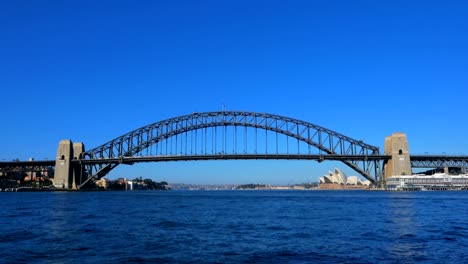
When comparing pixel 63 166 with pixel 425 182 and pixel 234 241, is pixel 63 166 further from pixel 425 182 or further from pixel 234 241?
pixel 234 241

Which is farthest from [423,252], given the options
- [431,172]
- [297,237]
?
[431,172]

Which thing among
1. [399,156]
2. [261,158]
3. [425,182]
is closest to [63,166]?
[261,158]

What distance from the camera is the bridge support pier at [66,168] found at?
359 ft

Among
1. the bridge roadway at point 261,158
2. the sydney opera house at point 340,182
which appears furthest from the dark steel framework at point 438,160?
the sydney opera house at point 340,182

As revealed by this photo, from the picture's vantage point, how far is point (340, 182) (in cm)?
18288

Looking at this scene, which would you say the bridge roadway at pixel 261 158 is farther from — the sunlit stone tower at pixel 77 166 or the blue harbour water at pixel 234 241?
the blue harbour water at pixel 234 241

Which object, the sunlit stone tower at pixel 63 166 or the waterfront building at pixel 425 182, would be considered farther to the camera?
the sunlit stone tower at pixel 63 166

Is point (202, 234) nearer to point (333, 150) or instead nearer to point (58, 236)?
point (58, 236)

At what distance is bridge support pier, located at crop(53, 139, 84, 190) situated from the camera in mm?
109438

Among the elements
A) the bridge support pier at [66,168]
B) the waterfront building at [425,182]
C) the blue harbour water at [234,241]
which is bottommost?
the blue harbour water at [234,241]

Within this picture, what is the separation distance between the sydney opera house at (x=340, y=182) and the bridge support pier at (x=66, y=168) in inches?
3976

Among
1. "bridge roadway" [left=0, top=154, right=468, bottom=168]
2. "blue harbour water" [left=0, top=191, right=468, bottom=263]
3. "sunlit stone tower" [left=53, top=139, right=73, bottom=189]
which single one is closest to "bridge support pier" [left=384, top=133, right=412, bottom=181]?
"bridge roadway" [left=0, top=154, right=468, bottom=168]

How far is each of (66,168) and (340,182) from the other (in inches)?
4240

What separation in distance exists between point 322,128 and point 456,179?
32.7 m
